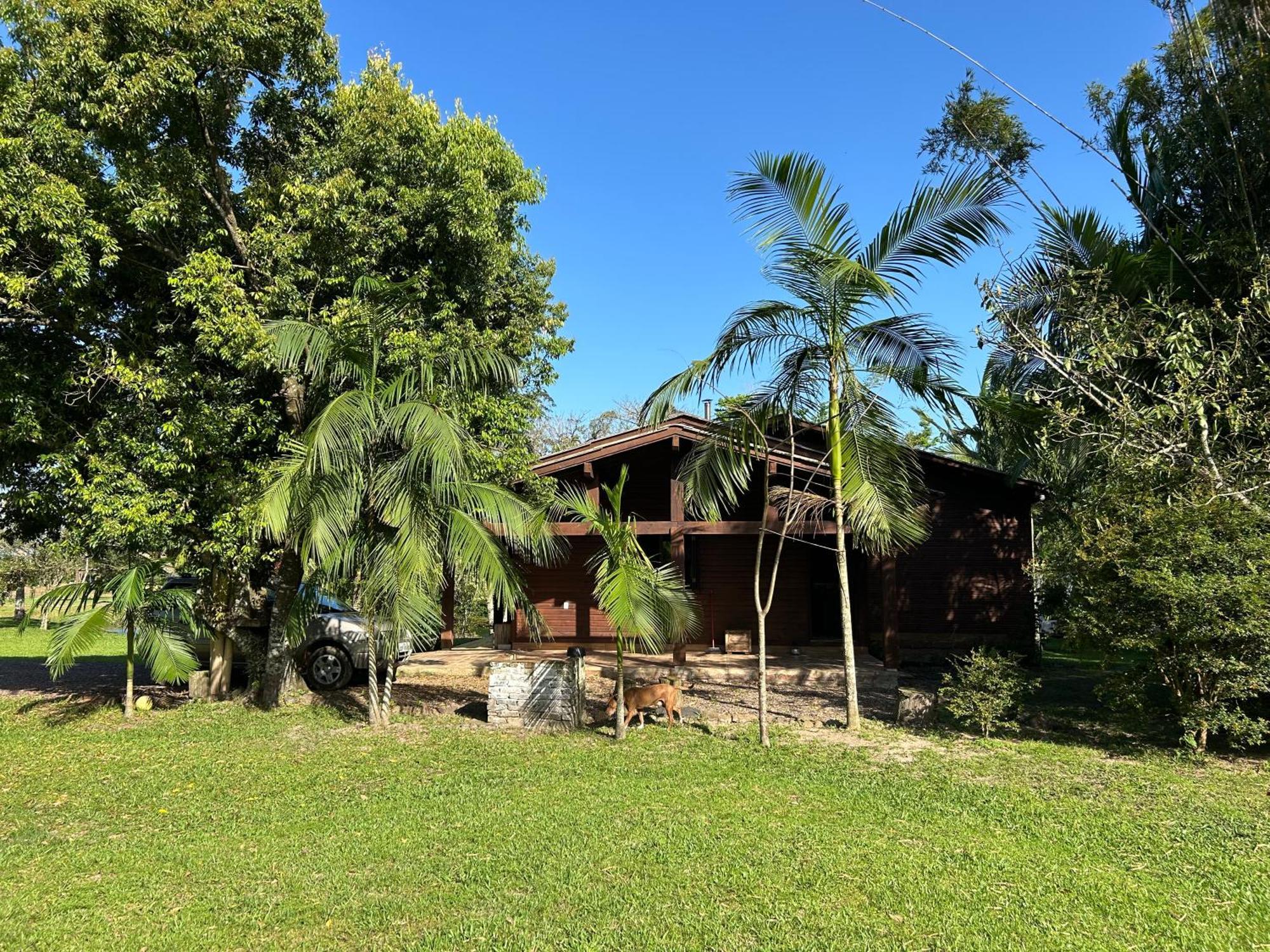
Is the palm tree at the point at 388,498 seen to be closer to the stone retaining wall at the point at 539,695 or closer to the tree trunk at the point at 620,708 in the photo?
the stone retaining wall at the point at 539,695

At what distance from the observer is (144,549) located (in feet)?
30.2

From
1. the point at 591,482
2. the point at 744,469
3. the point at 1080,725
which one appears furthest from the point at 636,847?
the point at 591,482

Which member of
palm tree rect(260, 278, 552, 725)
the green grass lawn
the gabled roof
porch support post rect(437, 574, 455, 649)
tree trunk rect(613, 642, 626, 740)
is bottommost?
the green grass lawn

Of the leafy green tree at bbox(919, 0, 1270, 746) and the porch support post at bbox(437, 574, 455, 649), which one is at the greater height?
the leafy green tree at bbox(919, 0, 1270, 746)

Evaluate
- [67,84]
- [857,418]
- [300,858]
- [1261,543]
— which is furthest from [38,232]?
[1261,543]

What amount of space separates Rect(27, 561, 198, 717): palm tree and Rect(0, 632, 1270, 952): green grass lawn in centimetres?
111

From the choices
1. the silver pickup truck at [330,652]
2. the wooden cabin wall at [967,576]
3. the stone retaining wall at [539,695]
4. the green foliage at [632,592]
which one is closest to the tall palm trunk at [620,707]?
the green foliage at [632,592]

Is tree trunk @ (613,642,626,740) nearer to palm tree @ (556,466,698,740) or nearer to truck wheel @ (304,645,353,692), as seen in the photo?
palm tree @ (556,466,698,740)

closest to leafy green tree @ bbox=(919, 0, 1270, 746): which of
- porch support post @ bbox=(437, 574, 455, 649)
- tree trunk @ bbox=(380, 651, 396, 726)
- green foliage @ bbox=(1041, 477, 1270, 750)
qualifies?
green foliage @ bbox=(1041, 477, 1270, 750)

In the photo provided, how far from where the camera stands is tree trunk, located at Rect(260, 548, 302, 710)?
1033 cm

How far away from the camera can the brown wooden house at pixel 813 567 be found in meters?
12.8

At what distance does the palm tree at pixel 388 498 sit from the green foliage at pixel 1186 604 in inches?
231

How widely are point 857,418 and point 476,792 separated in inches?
211

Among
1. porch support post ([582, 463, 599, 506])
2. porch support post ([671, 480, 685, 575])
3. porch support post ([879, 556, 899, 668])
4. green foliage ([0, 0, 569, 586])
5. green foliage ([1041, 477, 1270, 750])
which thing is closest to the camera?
green foliage ([1041, 477, 1270, 750])
